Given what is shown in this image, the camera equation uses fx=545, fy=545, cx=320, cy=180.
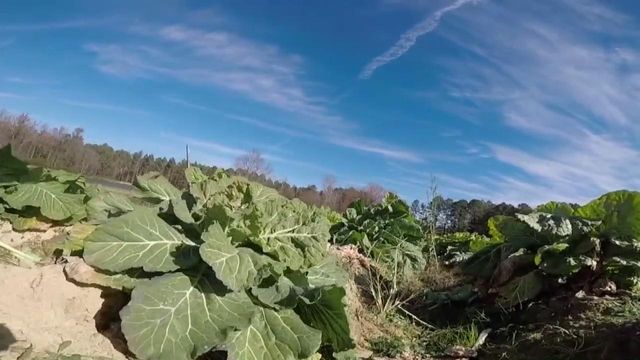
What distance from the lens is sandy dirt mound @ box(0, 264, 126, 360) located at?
2.85m

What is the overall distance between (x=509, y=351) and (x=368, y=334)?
1392 millimetres

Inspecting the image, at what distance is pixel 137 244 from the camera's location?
333cm

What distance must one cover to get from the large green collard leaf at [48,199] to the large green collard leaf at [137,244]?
49.2 inches

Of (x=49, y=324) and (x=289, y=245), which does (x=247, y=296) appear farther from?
(x=49, y=324)

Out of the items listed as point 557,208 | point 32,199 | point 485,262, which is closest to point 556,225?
point 557,208

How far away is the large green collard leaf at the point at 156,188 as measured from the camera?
3.82 meters

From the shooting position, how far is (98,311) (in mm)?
3285

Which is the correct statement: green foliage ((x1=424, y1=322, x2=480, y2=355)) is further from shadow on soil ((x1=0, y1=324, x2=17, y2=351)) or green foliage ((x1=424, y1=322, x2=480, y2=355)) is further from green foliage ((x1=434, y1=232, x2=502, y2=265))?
shadow on soil ((x1=0, y1=324, x2=17, y2=351))

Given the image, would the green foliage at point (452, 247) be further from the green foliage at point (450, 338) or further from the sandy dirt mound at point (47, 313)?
the sandy dirt mound at point (47, 313)

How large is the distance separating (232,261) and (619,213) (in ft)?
11.6

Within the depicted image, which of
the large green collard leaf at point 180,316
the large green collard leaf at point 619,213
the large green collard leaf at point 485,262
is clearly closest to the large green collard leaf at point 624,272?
the large green collard leaf at point 619,213

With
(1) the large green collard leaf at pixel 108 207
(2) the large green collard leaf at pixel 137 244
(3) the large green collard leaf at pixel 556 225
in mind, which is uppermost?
(3) the large green collard leaf at pixel 556 225

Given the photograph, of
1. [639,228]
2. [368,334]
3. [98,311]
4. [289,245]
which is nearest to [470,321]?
[368,334]

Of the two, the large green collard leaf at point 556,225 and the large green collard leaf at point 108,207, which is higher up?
the large green collard leaf at point 556,225
